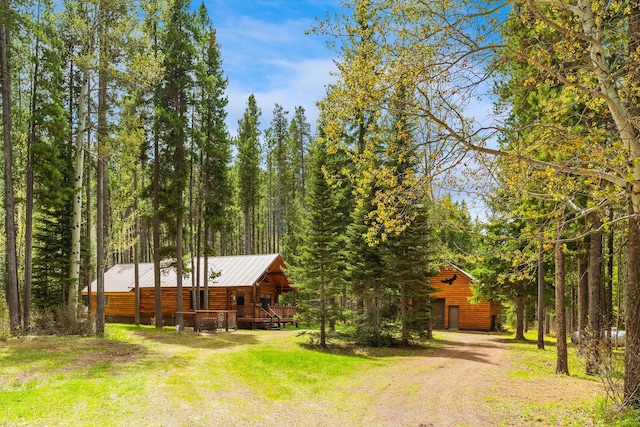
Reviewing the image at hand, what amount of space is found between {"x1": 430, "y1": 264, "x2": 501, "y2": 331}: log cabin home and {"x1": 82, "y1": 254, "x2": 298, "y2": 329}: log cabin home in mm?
11474

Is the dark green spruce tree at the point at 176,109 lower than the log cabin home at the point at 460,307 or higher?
higher

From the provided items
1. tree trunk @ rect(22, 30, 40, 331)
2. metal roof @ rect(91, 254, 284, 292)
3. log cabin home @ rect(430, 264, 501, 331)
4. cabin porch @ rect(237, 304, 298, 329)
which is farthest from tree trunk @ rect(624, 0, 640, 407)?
log cabin home @ rect(430, 264, 501, 331)

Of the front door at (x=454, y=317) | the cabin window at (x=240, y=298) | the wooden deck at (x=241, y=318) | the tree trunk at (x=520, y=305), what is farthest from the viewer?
the front door at (x=454, y=317)

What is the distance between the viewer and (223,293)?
29.5m

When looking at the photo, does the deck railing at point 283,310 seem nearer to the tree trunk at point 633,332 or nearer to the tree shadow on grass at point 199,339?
the tree shadow on grass at point 199,339

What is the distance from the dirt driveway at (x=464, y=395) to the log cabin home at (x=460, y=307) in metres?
19.4

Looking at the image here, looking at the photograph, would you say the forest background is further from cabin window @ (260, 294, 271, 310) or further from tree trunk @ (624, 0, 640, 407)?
cabin window @ (260, 294, 271, 310)

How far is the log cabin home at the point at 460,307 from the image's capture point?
34.9m

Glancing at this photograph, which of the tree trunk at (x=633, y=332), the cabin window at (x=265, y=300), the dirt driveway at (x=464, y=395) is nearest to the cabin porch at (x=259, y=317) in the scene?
the cabin window at (x=265, y=300)

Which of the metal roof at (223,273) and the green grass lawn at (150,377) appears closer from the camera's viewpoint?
the green grass lawn at (150,377)

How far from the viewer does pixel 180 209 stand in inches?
938

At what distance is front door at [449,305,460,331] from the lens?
35375 mm

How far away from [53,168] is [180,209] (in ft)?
23.4

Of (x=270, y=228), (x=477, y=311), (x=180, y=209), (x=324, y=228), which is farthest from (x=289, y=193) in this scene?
(x=324, y=228)
